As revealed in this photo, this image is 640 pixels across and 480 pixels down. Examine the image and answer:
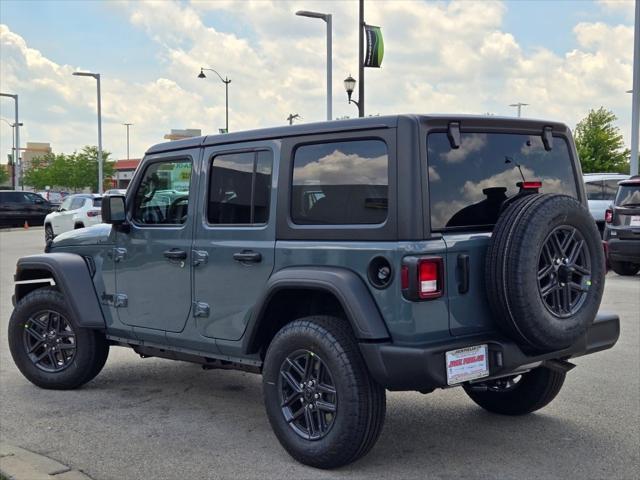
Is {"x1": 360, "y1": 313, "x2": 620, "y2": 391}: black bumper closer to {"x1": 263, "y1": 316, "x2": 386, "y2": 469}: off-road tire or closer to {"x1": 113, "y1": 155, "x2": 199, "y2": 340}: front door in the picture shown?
{"x1": 263, "y1": 316, "x2": 386, "y2": 469}: off-road tire

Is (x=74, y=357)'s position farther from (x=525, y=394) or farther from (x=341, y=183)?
(x=525, y=394)

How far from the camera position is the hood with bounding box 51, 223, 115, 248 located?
5.98 meters

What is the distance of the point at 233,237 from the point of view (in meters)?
4.98

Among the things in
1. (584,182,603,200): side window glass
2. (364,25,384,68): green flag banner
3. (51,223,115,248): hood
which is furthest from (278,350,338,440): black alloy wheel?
(364,25,384,68): green flag banner

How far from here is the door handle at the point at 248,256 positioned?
475 centimetres

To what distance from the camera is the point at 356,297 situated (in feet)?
13.5

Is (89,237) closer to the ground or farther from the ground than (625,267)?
farther from the ground

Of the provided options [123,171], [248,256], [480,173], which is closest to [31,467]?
[248,256]

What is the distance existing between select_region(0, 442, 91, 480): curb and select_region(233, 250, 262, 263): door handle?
150 centimetres

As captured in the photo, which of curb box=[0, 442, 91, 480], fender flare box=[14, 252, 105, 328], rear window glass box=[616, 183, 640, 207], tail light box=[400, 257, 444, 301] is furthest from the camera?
rear window glass box=[616, 183, 640, 207]

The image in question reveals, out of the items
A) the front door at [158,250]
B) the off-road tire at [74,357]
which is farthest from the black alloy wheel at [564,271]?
the off-road tire at [74,357]

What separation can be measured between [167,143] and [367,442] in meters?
2.66

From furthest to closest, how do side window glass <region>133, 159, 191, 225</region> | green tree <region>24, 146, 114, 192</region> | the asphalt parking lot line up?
green tree <region>24, 146, 114, 192</region>
side window glass <region>133, 159, 191, 225</region>
the asphalt parking lot

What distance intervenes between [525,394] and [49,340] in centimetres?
365
